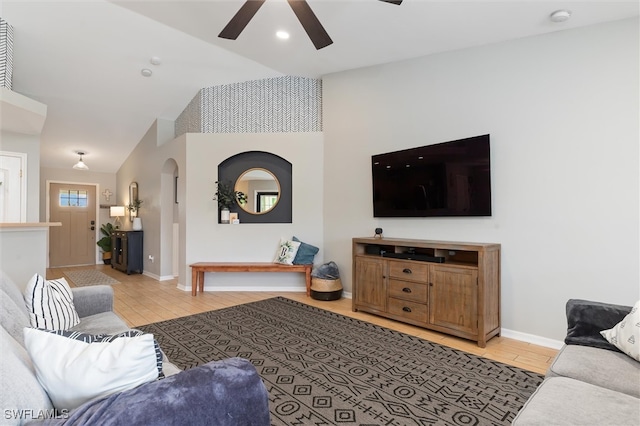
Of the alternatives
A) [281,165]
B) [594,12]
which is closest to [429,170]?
[594,12]

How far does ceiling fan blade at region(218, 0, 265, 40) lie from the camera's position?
7.79 ft

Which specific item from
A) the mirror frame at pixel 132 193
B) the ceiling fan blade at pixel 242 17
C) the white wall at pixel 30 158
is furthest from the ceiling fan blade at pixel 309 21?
the mirror frame at pixel 132 193

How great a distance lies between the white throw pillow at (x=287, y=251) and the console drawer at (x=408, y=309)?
171 cm

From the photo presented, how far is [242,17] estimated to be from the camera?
2.57m

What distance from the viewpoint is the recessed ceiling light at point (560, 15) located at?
8.64 feet

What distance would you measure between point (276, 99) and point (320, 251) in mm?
2482

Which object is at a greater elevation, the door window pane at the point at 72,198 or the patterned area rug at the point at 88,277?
the door window pane at the point at 72,198

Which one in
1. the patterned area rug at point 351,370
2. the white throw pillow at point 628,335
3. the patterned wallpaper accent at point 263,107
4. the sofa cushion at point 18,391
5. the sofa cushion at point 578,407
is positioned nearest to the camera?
the sofa cushion at point 18,391

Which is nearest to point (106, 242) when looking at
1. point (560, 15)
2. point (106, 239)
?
point (106, 239)

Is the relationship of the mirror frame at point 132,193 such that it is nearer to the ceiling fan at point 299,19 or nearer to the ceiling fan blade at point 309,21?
the ceiling fan at point 299,19

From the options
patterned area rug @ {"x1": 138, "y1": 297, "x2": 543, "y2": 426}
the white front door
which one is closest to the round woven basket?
patterned area rug @ {"x1": 138, "y1": 297, "x2": 543, "y2": 426}

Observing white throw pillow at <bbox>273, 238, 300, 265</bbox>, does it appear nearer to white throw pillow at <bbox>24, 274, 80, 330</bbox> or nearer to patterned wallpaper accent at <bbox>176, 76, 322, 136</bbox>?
patterned wallpaper accent at <bbox>176, 76, 322, 136</bbox>

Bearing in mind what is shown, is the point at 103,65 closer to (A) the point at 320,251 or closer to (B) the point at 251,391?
(A) the point at 320,251

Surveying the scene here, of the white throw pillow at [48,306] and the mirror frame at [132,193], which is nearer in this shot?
the white throw pillow at [48,306]
